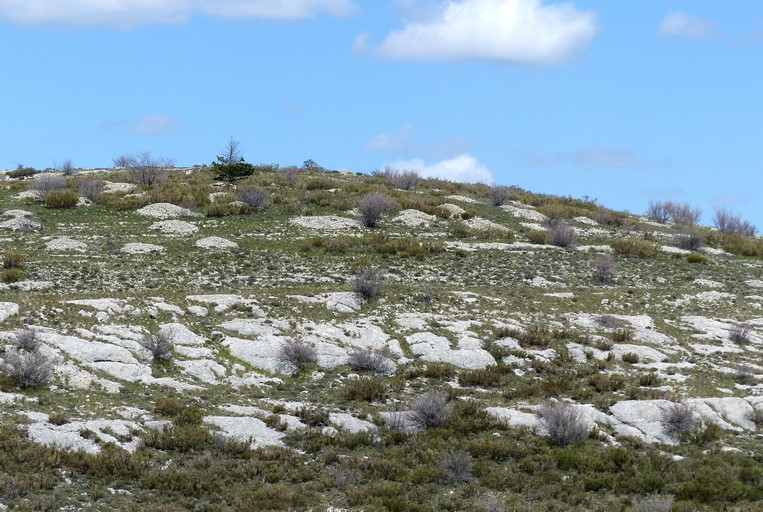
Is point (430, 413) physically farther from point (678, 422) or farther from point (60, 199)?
point (60, 199)

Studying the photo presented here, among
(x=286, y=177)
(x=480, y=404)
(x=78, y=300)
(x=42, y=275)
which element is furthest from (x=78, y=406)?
(x=286, y=177)

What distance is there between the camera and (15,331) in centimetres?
2045

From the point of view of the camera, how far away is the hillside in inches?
599

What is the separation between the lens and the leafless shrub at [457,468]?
15.7 m

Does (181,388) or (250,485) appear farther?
(181,388)

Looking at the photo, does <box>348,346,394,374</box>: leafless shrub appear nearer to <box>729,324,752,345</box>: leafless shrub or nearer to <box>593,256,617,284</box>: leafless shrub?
<box>729,324,752,345</box>: leafless shrub

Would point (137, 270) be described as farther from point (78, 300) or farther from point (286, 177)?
point (286, 177)

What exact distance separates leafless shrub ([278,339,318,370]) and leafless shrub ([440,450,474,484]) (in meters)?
6.44

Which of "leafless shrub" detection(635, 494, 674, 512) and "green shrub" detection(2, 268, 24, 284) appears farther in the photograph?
"green shrub" detection(2, 268, 24, 284)

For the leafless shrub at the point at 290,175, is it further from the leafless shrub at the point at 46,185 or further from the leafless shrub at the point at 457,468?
the leafless shrub at the point at 457,468

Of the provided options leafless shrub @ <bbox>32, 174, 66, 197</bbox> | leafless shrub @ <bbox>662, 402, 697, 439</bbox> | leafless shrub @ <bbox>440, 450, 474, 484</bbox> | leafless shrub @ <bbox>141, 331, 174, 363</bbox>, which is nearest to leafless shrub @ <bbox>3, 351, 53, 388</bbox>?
leafless shrub @ <bbox>141, 331, 174, 363</bbox>

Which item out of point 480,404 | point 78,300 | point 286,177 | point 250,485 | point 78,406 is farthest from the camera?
point 286,177

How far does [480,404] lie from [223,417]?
614 cm

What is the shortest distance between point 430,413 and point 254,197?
86.8 feet
